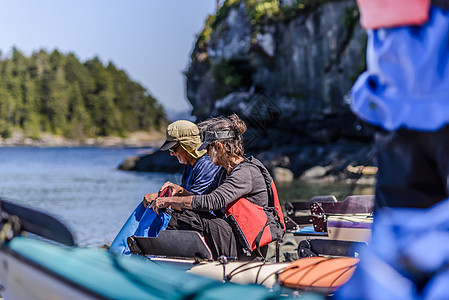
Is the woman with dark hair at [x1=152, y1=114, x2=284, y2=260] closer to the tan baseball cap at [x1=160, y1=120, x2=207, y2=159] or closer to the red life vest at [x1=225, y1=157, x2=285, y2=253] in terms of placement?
the red life vest at [x1=225, y1=157, x2=285, y2=253]

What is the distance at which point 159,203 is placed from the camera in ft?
13.6

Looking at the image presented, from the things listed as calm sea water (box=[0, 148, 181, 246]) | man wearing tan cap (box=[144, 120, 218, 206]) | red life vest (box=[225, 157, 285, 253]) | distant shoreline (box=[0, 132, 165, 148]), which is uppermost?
man wearing tan cap (box=[144, 120, 218, 206])

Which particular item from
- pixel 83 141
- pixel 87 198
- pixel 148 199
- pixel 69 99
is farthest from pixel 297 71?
pixel 69 99

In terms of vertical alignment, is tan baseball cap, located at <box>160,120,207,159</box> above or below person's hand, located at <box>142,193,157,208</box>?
above

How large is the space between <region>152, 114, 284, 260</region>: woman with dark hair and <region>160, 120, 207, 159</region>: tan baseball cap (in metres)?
0.71

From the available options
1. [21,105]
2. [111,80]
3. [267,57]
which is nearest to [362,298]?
[267,57]

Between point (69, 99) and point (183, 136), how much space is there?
120976mm

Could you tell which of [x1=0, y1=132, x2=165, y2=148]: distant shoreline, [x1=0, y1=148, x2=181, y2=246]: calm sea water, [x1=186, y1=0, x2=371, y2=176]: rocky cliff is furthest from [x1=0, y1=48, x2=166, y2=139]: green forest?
[x1=186, y1=0, x2=371, y2=176]: rocky cliff

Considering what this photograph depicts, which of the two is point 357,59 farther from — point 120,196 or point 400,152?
point 400,152

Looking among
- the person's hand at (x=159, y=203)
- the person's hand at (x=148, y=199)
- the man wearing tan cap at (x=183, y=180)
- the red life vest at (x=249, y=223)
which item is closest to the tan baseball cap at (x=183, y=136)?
the man wearing tan cap at (x=183, y=180)

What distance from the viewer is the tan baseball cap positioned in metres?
4.76

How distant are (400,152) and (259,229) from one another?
2.50 m

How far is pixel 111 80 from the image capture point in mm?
132500

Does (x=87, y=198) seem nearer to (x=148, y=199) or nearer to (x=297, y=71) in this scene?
(x=297, y=71)
